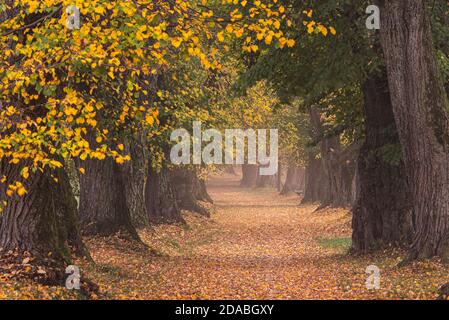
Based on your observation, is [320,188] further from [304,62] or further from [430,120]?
[430,120]

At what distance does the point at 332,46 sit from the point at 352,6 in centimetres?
105

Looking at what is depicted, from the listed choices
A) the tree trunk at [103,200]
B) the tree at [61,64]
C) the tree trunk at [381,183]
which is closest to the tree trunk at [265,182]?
the tree trunk at [103,200]

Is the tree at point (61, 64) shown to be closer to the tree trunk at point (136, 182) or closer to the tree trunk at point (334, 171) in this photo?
the tree trunk at point (136, 182)

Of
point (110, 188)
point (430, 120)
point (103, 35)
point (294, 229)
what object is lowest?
point (294, 229)

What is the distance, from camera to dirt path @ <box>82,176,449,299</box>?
14.3 meters

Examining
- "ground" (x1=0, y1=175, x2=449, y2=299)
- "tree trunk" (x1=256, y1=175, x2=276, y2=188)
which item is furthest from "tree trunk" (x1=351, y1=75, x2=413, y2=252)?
"tree trunk" (x1=256, y1=175, x2=276, y2=188)

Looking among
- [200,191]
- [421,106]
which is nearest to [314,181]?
[200,191]

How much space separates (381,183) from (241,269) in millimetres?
4331

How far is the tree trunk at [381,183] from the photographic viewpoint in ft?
63.9

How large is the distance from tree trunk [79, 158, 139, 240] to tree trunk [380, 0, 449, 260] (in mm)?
9617

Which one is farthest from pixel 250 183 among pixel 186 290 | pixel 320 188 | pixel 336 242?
pixel 186 290

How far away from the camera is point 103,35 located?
11.6 metres

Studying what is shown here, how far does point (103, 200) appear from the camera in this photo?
71.8ft

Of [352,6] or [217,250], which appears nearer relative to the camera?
[352,6]
